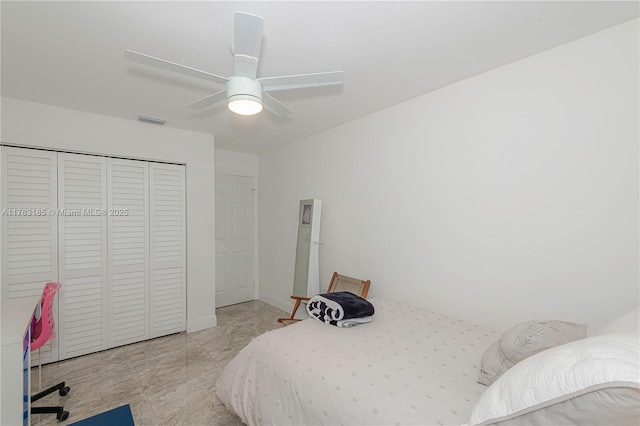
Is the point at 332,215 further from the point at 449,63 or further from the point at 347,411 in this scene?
the point at 347,411

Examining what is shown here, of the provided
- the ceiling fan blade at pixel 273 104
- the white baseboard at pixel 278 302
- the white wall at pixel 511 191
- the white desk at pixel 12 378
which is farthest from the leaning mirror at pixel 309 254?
the white desk at pixel 12 378

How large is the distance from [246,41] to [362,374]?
1.75m

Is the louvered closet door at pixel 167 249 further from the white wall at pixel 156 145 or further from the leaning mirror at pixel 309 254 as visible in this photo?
the leaning mirror at pixel 309 254

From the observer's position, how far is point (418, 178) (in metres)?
2.62

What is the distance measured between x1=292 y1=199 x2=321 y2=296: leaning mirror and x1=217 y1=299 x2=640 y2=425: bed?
1.31 m

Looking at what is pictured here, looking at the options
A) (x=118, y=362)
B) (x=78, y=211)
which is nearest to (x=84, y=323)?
(x=118, y=362)

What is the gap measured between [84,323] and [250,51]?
3.25m

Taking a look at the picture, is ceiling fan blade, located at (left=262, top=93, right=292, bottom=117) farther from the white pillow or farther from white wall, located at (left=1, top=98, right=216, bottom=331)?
white wall, located at (left=1, top=98, right=216, bottom=331)

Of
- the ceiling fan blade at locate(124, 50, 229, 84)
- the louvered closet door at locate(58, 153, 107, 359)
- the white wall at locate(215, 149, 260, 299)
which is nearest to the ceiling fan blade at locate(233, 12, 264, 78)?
the ceiling fan blade at locate(124, 50, 229, 84)

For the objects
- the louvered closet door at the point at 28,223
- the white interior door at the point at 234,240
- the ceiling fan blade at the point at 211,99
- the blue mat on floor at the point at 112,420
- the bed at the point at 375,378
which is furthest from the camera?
the white interior door at the point at 234,240

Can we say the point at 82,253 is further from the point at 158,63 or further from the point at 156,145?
the point at 158,63

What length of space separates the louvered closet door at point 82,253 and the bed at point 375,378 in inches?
78.2

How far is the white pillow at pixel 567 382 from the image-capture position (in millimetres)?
710

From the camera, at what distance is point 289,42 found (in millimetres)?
1789
